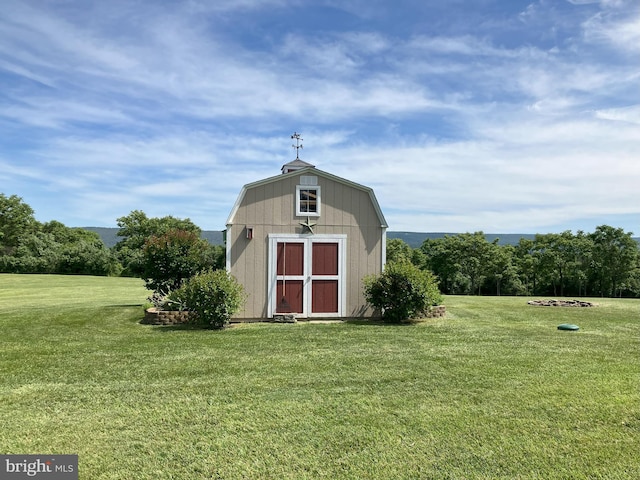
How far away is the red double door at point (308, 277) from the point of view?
11094 millimetres

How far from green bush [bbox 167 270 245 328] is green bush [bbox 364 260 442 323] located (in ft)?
10.9

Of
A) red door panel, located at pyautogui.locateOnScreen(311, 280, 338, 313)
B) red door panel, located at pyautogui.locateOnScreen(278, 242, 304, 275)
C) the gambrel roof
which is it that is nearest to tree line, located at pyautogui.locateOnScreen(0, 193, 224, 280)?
the gambrel roof

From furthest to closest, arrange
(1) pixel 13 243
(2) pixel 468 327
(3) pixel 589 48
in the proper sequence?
1. (1) pixel 13 243
2. (3) pixel 589 48
3. (2) pixel 468 327

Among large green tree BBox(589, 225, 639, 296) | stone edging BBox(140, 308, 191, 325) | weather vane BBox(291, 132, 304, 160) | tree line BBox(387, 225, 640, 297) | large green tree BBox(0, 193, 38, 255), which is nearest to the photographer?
stone edging BBox(140, 308, 191, 325)

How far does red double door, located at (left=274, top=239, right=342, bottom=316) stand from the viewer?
1109 cm

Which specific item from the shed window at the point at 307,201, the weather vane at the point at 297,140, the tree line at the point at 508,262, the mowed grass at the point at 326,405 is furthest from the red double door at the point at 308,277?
the tree line at the point at 508,262

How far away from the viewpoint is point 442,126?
1541 centimetres

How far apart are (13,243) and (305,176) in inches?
1740

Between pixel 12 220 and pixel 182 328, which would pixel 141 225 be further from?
pixel 182 328

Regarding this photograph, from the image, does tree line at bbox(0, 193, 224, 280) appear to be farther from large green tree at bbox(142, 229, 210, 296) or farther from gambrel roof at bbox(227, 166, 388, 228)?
gambrel roof at bbox(227, 166, 388, 228)

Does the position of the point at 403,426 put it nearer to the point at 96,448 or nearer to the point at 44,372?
the point at 96,448

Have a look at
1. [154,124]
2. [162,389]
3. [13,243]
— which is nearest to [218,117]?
[154,124]

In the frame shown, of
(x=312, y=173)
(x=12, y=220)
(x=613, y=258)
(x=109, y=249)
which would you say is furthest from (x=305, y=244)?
(x=12, y=220)

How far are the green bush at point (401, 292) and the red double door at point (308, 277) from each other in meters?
0.89
